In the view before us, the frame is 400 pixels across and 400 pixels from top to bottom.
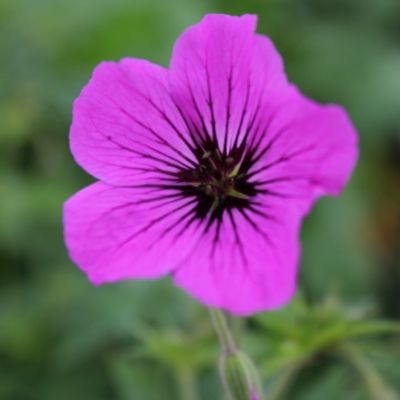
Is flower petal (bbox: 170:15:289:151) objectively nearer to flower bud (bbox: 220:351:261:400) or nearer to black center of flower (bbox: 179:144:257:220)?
black center of flower (bbox: 179:144:257:220)

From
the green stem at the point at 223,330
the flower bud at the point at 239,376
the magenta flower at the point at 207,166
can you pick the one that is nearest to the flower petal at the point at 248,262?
the magenta flower at the point at 207,166

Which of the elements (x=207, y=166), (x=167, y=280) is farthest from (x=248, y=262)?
(x=167, y=280)

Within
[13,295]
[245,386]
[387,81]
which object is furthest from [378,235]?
[245,386]

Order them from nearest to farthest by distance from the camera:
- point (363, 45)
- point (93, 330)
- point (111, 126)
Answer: point (111, 126) < point (93, 330) < point (363, 45)

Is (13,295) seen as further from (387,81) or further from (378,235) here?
(387,81)

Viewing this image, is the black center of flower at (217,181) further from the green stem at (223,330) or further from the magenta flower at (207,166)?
the green stem at (223,330)

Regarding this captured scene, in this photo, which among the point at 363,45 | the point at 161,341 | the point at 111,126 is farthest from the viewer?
the point at 363,45
